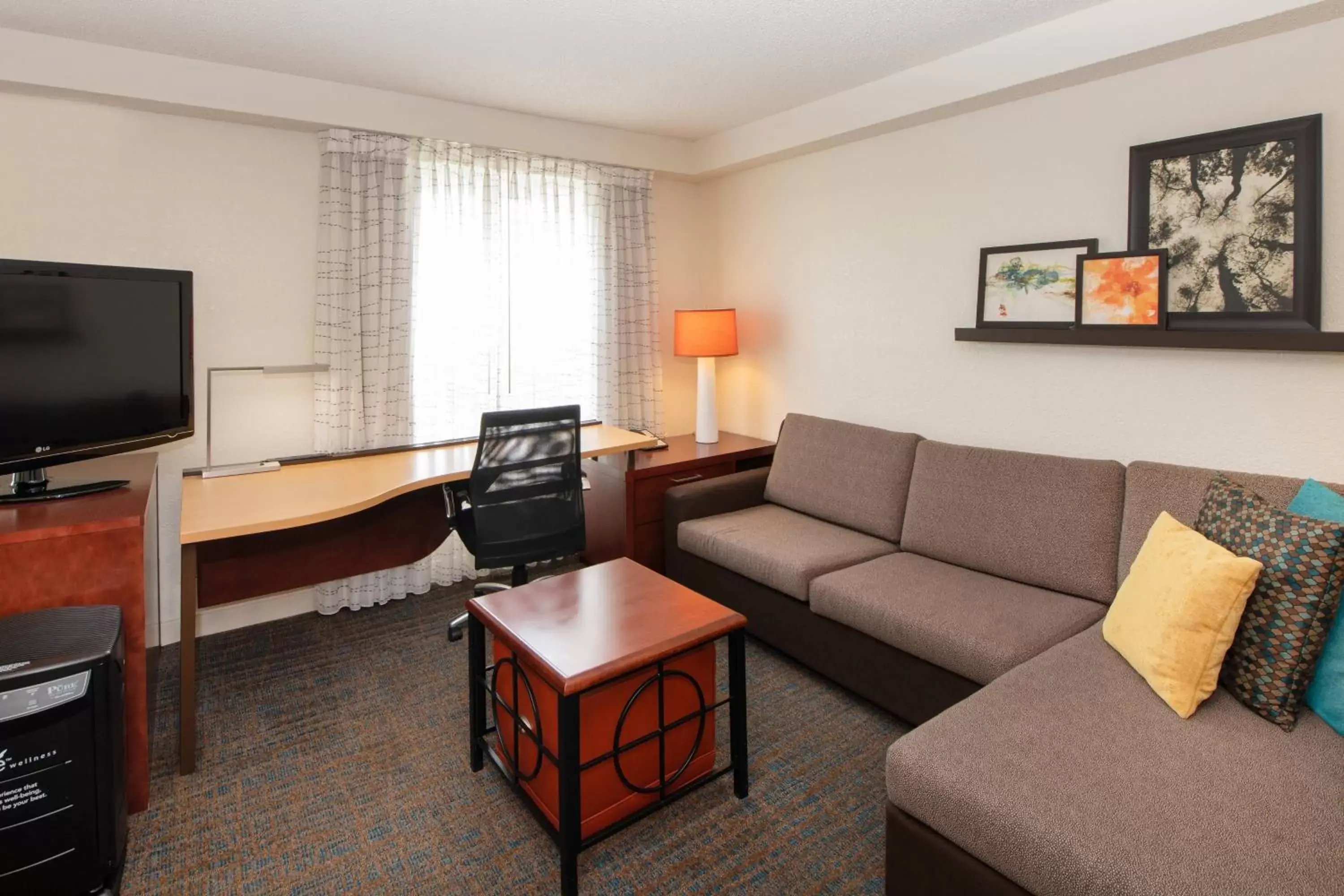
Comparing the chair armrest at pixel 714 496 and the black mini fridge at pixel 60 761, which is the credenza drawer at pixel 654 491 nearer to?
the chair armrest at pixel 714 496

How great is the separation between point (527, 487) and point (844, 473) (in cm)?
144

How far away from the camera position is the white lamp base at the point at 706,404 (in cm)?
407

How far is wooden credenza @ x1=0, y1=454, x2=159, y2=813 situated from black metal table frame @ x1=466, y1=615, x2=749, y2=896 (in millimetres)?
902

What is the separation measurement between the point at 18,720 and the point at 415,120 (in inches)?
109

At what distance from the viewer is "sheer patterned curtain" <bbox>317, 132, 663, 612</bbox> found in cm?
335

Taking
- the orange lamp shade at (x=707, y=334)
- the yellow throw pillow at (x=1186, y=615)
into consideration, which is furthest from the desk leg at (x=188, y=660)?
the yellow throw pillow at (x=1186, y=615)

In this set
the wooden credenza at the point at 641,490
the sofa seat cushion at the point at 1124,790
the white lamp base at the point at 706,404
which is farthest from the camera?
the white lamp base at the point at 706,404

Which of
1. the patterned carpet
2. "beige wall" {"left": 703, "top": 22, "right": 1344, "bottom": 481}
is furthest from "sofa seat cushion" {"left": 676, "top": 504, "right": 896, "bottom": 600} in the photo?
"beige wall" {"left": 703, "top": 22, "right": 1344, "bottom": 481}

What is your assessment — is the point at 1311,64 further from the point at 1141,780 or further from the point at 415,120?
the point at 415,120

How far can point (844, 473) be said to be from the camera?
10.7 ft

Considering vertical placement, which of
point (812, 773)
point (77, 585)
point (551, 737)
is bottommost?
point (812, 773)

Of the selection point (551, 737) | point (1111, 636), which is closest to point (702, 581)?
point (551, 737)

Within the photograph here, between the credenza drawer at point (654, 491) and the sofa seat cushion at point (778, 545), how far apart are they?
257 millimetres

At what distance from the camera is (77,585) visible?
194 centimetres
